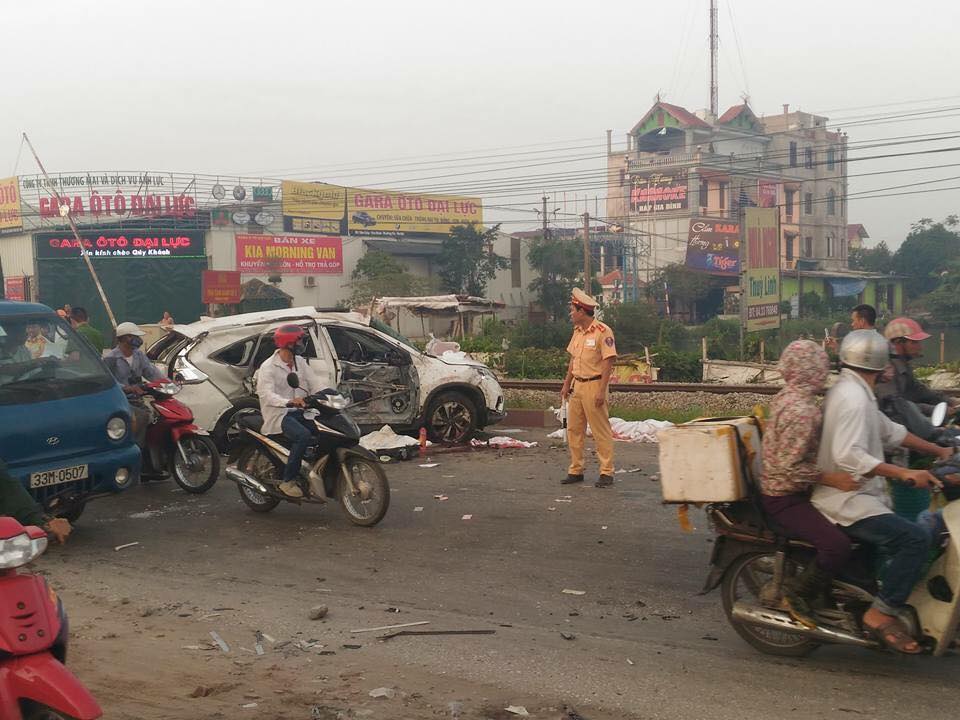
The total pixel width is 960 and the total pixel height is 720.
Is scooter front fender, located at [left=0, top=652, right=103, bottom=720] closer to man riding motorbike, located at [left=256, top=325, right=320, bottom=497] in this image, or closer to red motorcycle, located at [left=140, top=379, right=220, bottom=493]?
man riding motorbike, located at [left=256, top=325, right=320, bottom=497]

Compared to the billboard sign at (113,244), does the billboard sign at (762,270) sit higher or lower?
lower

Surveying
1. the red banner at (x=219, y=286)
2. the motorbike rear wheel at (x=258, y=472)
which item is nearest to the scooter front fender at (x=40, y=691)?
the motorbike rear wheel at (x=258, y=472)

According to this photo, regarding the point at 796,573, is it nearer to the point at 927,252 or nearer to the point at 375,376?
the point at 375,376

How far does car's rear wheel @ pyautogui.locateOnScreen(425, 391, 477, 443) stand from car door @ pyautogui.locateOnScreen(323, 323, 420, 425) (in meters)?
0.27

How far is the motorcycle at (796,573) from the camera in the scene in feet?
15.6

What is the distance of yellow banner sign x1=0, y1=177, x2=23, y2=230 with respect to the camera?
5428cm

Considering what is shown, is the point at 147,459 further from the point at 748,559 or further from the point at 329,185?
the point at 329,185

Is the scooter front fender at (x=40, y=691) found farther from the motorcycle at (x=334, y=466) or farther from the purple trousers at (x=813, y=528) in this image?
the motorcycle at (x=334, y=466)

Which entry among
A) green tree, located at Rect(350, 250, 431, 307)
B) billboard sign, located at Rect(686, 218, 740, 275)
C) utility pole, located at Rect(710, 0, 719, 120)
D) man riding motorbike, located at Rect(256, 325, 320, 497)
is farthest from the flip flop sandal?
utility pole, located at Rect(710, 0, 719, 120)

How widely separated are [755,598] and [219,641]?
298cm

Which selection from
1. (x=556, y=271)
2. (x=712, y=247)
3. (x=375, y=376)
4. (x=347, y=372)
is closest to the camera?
(x=347, y=372)

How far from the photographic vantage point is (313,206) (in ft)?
196

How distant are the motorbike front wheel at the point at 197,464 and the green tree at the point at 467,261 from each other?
48.2m

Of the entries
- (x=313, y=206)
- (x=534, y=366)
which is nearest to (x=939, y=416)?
(x=534, y=366)
